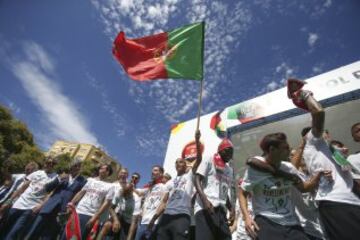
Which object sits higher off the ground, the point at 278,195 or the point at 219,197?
the point at 219,197

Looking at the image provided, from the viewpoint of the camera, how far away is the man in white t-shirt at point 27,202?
5.01 metres

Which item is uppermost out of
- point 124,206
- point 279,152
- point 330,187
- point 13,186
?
point 13,186

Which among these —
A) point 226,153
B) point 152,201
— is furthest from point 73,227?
point 226,153

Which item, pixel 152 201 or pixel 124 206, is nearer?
pixel 152 201

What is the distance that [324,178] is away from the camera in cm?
248

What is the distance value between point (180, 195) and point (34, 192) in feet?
11.9

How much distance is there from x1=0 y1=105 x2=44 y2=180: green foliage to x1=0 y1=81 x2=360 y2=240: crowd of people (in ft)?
62.6

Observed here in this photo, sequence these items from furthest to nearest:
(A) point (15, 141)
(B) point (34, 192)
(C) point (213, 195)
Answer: (A) point (15, 141)
(B) point (34, 192)
(C) point (213, 195)

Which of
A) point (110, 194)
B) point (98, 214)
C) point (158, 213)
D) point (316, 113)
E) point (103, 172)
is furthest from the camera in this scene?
point (103, 172)

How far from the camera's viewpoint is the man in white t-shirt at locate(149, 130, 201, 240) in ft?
11.5

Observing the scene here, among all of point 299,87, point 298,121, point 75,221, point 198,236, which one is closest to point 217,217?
point 198,236

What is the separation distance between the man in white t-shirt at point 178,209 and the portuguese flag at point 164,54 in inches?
68.9

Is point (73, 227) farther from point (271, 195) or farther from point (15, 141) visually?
point (15, 141)

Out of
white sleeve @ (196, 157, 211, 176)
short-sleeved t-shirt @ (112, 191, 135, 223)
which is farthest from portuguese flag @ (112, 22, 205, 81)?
short-sleeved t-shirt @ (112, 191, 135, 223)
